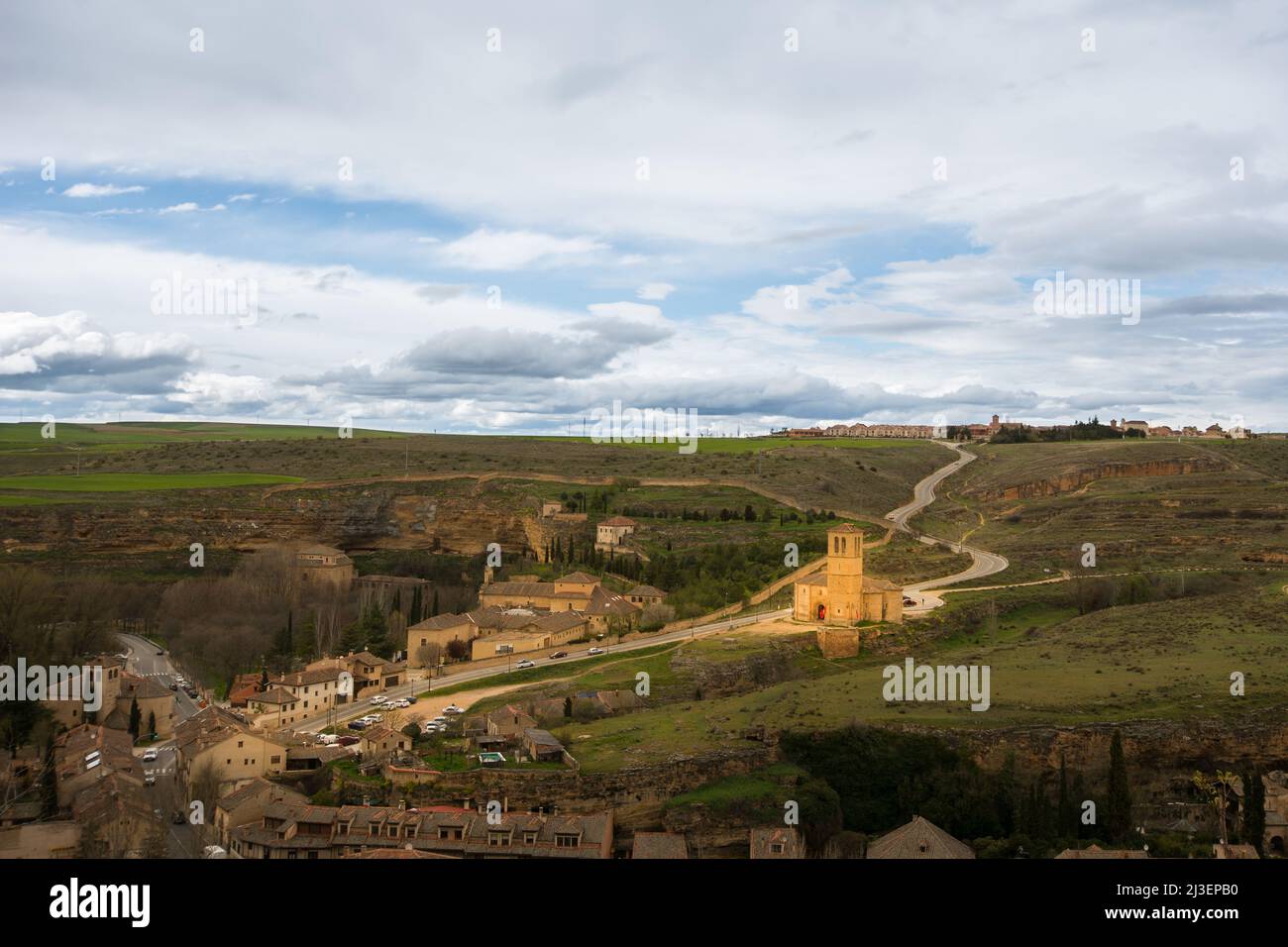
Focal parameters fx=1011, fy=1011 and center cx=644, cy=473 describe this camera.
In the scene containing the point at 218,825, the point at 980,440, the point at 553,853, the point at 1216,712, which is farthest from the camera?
the point at 980,440

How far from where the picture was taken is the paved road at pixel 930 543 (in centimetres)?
4581

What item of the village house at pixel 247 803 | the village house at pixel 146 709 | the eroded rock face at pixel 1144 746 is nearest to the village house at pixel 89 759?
the village house at pixel 146 709

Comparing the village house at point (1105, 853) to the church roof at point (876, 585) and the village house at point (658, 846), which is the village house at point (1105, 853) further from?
the church roof at point (876, 585)

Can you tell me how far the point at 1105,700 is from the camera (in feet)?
98.2

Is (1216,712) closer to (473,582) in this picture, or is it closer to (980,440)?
(473,582)

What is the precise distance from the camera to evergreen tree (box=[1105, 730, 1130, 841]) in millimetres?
24906

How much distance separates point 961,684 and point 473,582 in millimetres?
34488

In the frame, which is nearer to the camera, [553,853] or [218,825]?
[553,853]

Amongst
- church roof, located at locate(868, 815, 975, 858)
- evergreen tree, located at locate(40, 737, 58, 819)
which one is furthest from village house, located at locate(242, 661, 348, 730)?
church roof, located at locate(868, 815, 975, 858)

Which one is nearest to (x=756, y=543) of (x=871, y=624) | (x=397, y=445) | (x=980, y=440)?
(x=871, y=624)

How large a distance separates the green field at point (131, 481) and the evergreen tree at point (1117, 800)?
64561 mm

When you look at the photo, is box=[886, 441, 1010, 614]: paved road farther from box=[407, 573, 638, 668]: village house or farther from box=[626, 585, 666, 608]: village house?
box=[407, 573, 638, 668]: village house

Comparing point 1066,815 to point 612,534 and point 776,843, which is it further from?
point 612,534

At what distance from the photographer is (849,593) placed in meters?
42.1
